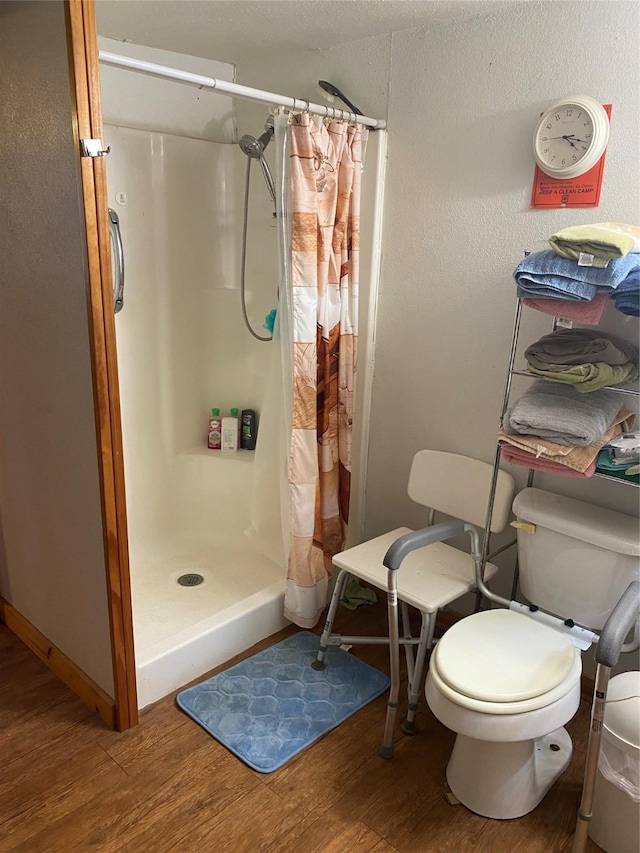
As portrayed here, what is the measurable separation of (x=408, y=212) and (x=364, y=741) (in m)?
1.77

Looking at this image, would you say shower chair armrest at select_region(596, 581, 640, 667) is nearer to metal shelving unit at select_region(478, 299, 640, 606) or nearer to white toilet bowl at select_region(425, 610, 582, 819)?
white toilet bowl at select_region(425, 610, 582, 819)

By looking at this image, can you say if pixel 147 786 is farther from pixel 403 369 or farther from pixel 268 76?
pixel 268 76

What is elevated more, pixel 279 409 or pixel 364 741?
pixel 279 409

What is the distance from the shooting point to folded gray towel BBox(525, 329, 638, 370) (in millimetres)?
1711

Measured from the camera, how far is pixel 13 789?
69.0 inches

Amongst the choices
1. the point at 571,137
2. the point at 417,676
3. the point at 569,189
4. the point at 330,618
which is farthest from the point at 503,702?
the point at 571,137

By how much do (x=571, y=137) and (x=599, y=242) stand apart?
19.8 inches

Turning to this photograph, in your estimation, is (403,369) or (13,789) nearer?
(13,789)

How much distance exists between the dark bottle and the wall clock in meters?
1.63

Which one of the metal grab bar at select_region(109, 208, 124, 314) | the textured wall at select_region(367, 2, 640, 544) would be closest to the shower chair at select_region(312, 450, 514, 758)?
the textured wall at select_region(367, 2, 640, 544)

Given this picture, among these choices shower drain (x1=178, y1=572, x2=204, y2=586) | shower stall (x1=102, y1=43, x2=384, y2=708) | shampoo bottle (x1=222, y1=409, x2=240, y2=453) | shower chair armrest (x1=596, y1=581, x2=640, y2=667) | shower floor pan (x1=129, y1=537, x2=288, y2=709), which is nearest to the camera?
shower chair armrest (x1=596, y1=581, x2=640, y2=667)

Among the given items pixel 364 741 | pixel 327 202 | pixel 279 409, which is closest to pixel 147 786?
pixel 364 741

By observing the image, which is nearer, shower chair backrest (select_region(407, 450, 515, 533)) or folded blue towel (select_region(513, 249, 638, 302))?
folded blue towel (select_region(513, 249, 638, 302))

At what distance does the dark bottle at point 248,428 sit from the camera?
118 inches
